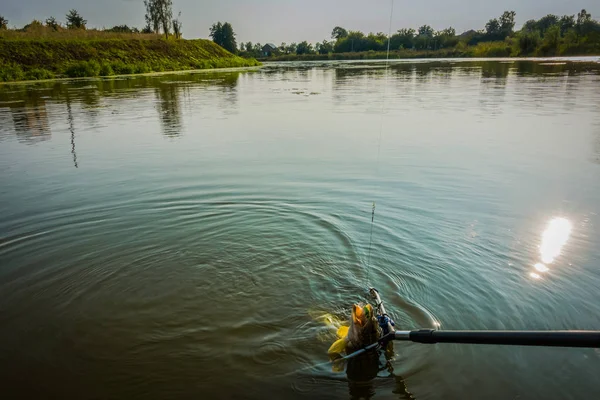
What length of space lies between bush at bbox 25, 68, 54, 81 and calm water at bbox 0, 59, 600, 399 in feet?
107

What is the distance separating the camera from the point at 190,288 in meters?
4.82

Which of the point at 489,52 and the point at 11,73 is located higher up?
the point at 489,52

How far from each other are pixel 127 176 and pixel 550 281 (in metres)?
8.20

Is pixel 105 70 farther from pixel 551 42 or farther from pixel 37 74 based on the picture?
pixel 551 42

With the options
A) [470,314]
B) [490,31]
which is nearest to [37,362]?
[470,314]

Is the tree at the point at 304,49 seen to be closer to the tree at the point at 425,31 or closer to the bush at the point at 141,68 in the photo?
the tree at the point at 425,31

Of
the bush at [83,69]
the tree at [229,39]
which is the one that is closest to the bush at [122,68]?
the bush at [83,69]

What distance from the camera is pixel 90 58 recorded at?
156 ft

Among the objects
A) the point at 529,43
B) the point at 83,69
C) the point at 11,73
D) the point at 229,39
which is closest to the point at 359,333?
the point at 11,73

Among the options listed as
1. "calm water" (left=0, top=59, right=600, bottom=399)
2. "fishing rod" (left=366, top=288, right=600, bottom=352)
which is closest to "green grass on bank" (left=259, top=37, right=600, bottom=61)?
"calm water" (left=0, top=59, right=600, bottom=399)

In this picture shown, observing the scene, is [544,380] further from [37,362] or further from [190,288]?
[37,362]

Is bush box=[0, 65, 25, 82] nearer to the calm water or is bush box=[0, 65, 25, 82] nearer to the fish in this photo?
the calm water

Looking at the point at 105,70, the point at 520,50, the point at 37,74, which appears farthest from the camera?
the point at 520,50

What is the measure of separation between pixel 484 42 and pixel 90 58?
358 feet
